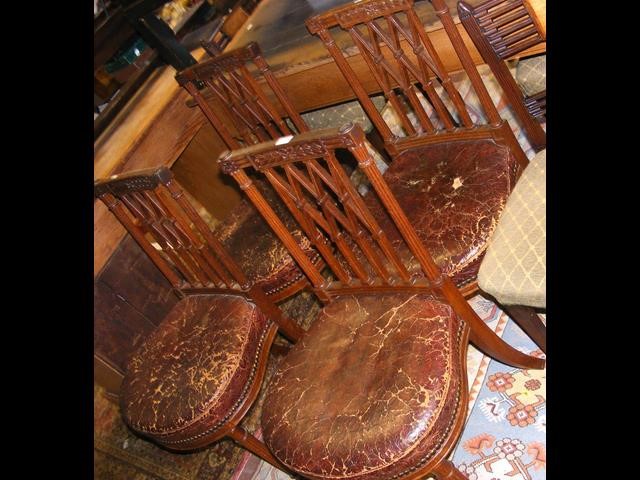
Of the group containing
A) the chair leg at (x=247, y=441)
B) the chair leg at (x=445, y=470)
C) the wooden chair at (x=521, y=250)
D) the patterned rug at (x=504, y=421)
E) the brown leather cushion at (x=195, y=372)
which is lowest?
the patterned rug at (x=504, y=421)

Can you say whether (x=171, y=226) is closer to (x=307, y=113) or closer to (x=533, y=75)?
(x=307, y=113)

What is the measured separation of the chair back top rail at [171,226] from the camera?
176 cm

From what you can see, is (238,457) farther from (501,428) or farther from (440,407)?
(440,407)

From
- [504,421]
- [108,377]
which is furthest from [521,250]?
[108,377]

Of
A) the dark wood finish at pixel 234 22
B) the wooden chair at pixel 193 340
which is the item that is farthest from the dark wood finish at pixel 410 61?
the dark wood finish at pixel 234 22

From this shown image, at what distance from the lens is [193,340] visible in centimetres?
199

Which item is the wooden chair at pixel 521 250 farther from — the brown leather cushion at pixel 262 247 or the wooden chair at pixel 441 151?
the brown leather cushion at pixel 262 247

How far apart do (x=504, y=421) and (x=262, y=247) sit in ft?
3.25

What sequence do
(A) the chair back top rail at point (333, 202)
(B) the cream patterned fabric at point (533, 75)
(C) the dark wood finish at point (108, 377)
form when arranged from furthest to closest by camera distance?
Result: (C) the dark wood finish at point (108, 377), (B) the cream patterned fabric at point (533, 75), (A) the chair back top rail at point (333, 202)

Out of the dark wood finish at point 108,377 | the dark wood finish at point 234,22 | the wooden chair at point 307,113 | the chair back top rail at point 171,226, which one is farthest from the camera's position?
the dark wood finish at point 234,22

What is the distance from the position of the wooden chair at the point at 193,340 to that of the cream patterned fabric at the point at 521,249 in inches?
30.3
